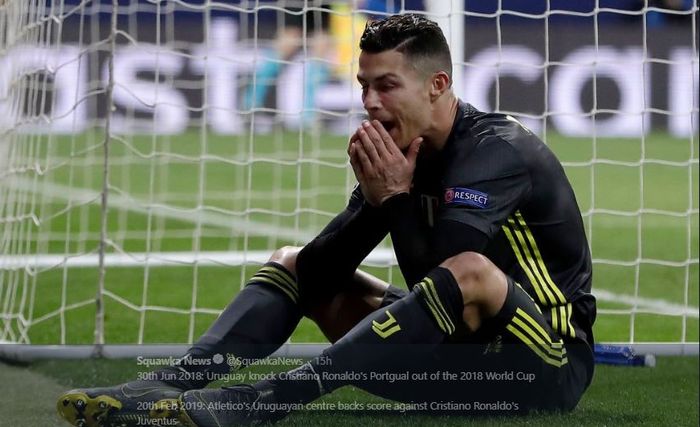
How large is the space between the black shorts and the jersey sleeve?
21 cm

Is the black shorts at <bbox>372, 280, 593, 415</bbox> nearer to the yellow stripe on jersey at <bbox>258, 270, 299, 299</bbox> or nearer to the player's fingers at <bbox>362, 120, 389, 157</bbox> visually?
the yellow stripe on jersey at <bbox>258, 270, 299, 299</bbox>

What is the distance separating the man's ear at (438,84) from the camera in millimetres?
3547

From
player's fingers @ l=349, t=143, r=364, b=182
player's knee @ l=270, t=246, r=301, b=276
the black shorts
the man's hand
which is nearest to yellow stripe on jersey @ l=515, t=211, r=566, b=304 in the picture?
the black shorts

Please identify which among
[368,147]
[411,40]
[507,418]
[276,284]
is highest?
[411,40]

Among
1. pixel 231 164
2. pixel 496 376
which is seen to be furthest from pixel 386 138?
pixel 231 164

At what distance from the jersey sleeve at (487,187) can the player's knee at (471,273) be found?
4.7 inches

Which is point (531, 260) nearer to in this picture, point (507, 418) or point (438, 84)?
point (507, 418)

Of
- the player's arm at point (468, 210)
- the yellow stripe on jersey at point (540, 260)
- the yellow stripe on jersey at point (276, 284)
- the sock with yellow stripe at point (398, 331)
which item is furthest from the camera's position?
the yellow stripe on jersey at point (276, 284)

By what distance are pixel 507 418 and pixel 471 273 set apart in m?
0.57

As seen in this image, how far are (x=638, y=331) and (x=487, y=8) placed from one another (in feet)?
17.7

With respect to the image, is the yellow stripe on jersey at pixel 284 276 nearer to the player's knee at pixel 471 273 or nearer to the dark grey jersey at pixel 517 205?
the dark grey jersey at pixel 517 205

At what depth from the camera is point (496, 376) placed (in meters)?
3.53

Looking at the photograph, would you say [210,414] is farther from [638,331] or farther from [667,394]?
[638,331]

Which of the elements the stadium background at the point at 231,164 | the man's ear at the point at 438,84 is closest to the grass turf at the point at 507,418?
the stadium background at the point at 231,164
